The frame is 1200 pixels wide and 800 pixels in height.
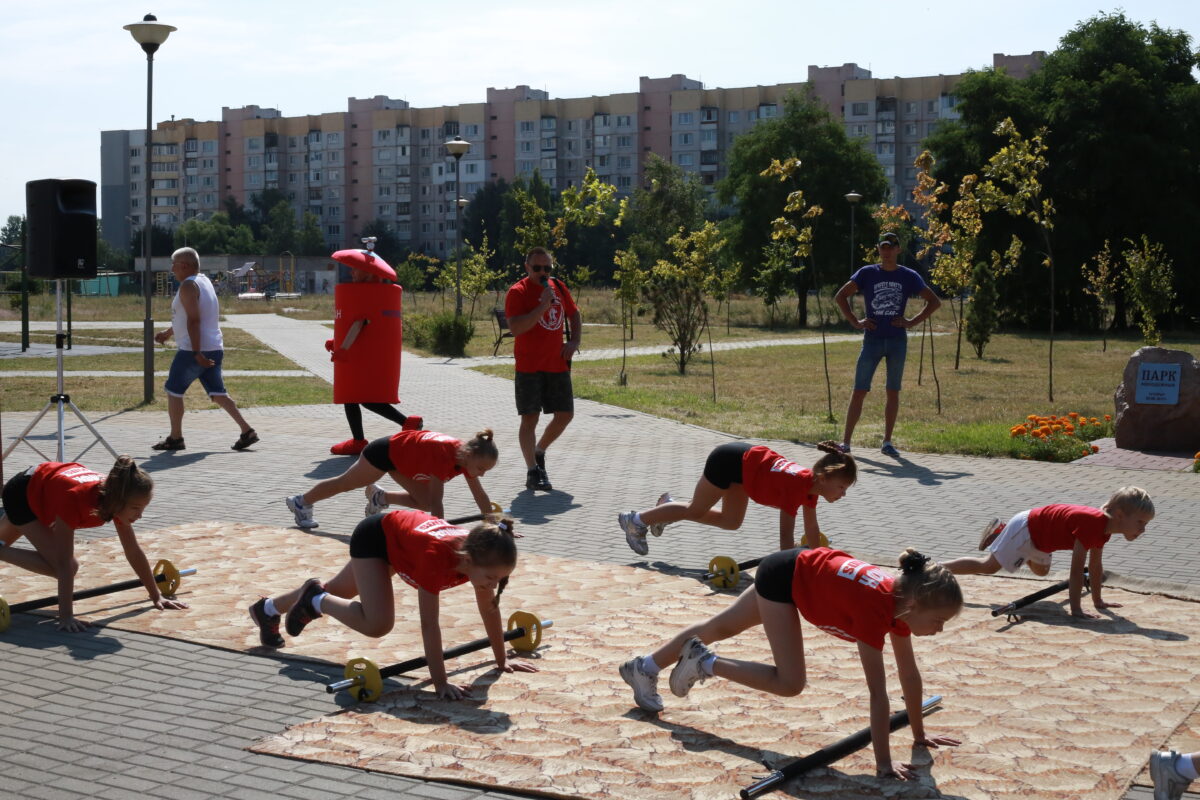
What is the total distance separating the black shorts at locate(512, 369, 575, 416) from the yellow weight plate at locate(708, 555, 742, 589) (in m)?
A: 3.90

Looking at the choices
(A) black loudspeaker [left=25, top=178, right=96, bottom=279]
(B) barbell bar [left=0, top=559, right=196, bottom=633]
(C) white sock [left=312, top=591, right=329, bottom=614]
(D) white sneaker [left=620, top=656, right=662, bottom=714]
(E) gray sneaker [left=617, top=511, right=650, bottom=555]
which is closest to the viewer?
(D) white sneaker [left=620, top=656, right=662, bottom=714]

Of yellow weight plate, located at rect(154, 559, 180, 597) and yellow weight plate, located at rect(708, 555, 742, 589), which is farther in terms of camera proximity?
yellow weight plate, located at rect(708, 555, 742, 589)

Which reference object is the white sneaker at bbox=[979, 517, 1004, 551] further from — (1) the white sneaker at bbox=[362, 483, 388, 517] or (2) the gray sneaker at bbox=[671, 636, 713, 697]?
(1) the white sneaker at bbox=[362, 483, 388, 517]

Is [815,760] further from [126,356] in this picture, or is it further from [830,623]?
[126,356]

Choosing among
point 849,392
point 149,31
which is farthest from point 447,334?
point 149,31

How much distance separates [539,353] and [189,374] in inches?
158

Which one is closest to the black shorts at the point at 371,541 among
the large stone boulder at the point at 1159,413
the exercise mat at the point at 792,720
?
the exercise mat at the point at 792,720

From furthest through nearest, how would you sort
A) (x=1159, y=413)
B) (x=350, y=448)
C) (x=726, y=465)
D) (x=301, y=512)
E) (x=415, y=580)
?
(x=1159, y=413) → (x=350, y=448) → (x=301, y=512) → (x=726, y=465) → (x=415, y=580)

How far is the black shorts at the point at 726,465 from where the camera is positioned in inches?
294

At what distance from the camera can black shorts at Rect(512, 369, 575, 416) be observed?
11125mm

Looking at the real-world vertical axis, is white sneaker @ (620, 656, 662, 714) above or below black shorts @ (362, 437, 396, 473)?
below

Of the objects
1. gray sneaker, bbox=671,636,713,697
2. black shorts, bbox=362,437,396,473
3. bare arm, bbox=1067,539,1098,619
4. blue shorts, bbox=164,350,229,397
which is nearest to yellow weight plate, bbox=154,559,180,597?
black shorts, bbox=362,437,396,473

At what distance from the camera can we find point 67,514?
20.8 ft

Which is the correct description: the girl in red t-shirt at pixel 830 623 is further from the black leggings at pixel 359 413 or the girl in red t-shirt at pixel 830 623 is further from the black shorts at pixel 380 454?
the black leggings at pixel 359 413
